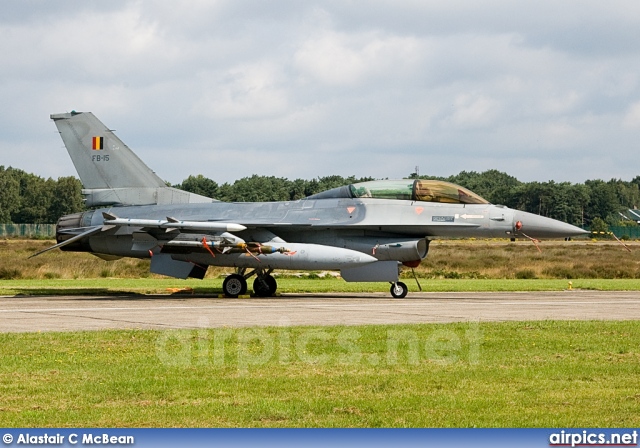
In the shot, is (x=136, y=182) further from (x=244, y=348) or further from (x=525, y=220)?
(x=244, y=348)

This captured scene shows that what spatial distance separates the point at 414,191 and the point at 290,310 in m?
6.34

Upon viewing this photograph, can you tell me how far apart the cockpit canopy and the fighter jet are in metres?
0.03

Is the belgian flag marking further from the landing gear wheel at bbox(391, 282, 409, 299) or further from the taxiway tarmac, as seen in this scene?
the landing gear wheel at bbox(391, 282, 409, 299)

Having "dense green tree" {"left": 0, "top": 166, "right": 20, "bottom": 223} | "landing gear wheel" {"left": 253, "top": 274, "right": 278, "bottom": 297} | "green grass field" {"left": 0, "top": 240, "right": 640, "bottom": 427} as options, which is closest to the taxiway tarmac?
"landing gear wheel" {"left": 253, "top": 274, "right": 278, "bottom": 297}

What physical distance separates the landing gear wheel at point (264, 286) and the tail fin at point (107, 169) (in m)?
2.92

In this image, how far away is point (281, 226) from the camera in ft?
80.0

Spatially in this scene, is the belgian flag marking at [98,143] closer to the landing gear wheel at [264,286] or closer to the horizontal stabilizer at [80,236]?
the horizontal stabilizer at [80,236]

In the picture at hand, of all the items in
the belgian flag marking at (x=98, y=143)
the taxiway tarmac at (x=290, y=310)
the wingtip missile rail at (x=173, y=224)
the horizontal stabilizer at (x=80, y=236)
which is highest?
the belgian flag marking at (x=98, y=143)

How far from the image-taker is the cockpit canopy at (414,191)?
23.9 metres

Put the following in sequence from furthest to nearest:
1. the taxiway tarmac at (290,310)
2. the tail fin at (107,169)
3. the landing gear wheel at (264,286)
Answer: the tail fin at (107,169)
the landing gear wheel at (264,286)
the taxiway tarmac at (290,310)

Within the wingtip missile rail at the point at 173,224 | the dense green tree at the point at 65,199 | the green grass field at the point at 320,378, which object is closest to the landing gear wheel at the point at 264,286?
the wingtip missile rail at the point at 173,224

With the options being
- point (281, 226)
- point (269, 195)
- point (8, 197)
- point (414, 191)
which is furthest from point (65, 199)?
point (414, 191)

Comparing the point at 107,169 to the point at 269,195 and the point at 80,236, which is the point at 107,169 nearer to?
the point at 80,236

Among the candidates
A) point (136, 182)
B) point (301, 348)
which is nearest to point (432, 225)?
point (136, 182)
